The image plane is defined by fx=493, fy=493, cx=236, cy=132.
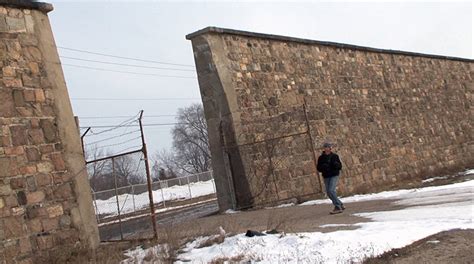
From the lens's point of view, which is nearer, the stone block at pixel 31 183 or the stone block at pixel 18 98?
the stone block at pixel 31 183

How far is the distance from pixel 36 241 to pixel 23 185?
932 millimetres

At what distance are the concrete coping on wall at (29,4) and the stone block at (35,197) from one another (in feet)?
10.8

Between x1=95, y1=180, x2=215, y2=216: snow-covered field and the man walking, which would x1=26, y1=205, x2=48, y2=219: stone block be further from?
x1=95, y1=180, x2=215, y2=216: snow-covered field

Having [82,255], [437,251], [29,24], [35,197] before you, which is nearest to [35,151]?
[35,197]

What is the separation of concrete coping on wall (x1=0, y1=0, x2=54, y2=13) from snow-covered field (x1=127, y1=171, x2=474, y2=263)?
474 cm

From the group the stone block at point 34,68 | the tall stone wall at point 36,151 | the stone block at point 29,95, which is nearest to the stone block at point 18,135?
the tall stone wall at point 36,151

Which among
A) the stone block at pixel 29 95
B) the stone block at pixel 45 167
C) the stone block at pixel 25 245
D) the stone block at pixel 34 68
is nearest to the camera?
the stone block at pixel 25 245

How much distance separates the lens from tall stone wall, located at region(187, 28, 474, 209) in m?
13.3

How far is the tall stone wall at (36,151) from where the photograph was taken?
25.8ft

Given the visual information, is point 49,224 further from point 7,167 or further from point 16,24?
point 16,24

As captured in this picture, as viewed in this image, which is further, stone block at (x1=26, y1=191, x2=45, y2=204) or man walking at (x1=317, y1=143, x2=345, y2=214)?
man walking at (x1=317, y1=143, x2=345, y2=214)

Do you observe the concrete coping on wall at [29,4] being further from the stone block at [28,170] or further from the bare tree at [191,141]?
the bare tree at [191,141]

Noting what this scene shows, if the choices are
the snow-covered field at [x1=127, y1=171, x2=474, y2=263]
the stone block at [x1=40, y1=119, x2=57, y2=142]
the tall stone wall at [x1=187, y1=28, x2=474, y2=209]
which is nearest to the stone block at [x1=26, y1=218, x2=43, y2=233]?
the stone block at [x1=40, y1=119, x2=57, y2=142]

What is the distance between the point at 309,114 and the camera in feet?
49.8
